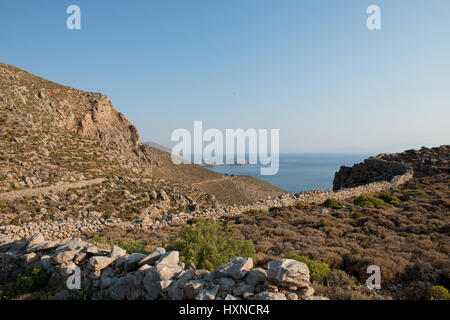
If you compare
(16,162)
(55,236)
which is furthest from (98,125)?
(55,236)

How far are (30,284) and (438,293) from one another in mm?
9340

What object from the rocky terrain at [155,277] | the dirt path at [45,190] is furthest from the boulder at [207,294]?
the dirt path at [45,190]

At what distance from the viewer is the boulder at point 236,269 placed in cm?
455

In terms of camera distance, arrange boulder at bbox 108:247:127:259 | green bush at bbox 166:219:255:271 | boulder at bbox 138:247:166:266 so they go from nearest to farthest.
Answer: boulder at bbox 138:247:166:266 < boulder at bbox 108:247:127:259 < green bush at bbox 166:219:255:271

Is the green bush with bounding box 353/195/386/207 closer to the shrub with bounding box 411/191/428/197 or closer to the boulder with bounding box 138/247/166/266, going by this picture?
the shrub with bounding box 411/191/428/197

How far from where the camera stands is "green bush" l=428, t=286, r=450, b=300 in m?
5.20

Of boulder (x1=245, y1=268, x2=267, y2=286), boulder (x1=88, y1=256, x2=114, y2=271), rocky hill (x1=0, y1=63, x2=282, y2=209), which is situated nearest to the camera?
boulder (x1=245, y1=268, x2=267, y2=286)

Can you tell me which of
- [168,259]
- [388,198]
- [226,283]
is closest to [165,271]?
[168,259]

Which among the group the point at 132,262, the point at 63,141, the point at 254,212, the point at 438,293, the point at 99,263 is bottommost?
the point at 254,212

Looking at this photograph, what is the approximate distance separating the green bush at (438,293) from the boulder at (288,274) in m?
3.11

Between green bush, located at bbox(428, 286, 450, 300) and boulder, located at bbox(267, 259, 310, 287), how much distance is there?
311 centimetres

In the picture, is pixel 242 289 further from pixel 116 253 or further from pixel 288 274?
pixel 116 253

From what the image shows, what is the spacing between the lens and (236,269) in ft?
15.1

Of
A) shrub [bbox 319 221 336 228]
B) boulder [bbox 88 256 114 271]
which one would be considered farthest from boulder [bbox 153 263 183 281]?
shrub [bbox 319 221 336 228]
